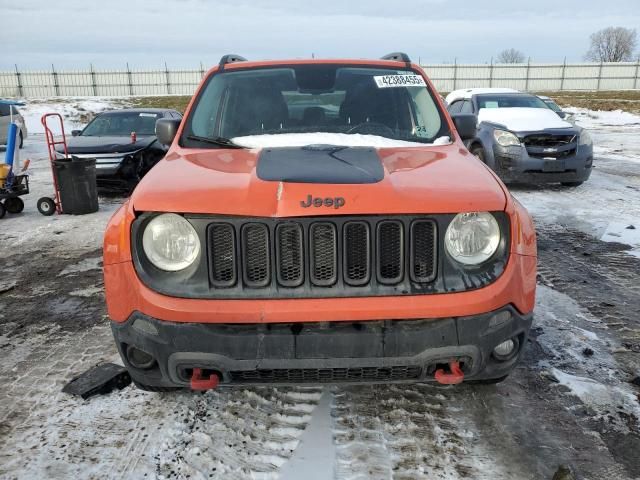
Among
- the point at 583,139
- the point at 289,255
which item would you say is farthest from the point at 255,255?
the point at 583,139

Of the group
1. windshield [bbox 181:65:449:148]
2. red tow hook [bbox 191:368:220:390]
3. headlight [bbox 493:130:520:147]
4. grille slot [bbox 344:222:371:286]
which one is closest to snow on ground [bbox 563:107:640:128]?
headlight [bbox 493:130:520:147]

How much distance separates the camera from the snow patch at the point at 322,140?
3109mm

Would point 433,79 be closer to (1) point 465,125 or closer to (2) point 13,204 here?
(2) point 13,204

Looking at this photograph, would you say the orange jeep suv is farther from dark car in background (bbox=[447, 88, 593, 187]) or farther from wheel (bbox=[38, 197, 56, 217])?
dark car in background (bbox=[447, 88, 593, 187])

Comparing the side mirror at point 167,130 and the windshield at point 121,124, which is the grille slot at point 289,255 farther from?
the windshield at point 121,124

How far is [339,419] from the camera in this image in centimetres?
271

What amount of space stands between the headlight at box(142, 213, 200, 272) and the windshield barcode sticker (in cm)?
200

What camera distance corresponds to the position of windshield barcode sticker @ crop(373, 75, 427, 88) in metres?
3.67

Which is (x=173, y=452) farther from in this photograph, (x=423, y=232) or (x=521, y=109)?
(x=521, y=109)

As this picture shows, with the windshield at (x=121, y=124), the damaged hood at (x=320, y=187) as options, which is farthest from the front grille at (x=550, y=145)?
the windshield at (x=121, y=124)

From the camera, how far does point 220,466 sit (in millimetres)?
2373

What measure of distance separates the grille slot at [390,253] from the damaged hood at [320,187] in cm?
8

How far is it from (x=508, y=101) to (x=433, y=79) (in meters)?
35.0

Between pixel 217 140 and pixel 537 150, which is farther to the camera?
pixel 537 150
